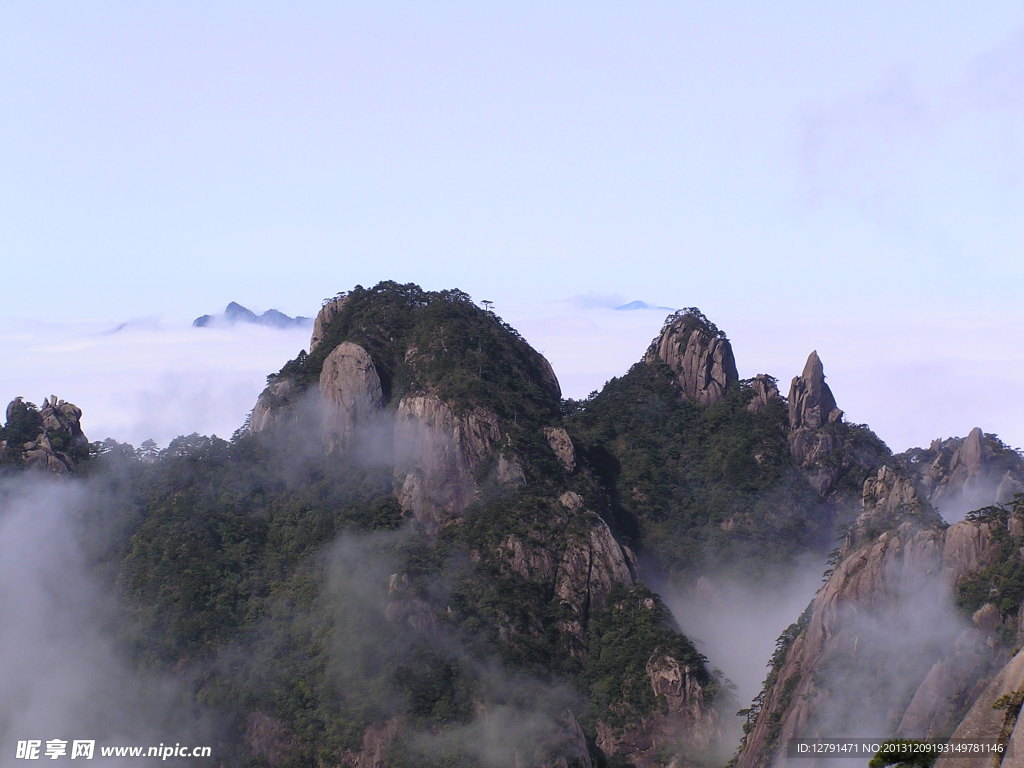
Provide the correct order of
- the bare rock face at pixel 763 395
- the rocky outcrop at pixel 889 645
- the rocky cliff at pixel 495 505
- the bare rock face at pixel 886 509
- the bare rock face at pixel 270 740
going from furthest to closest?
1. the bare rock face at pixel 763 395
2. the rocky cliff at pixel 495 505
3. the bare rock face at pixel 270 740
4. the bare rock face at pixel 886 509
5. the rocky outcrop at pixel 889 645

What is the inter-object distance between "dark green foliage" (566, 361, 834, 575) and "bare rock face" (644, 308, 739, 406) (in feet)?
3.92

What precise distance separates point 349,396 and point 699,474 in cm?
3226

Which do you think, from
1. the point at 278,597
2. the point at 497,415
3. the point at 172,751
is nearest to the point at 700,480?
the point at 497,415

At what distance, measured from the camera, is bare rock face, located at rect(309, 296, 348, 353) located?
505 ft

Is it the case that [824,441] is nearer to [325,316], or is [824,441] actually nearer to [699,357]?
[699,357]

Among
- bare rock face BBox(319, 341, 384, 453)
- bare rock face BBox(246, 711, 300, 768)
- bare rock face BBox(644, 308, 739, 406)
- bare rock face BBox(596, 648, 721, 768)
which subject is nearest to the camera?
bare rock face BBox(246, 711, 300, 768)

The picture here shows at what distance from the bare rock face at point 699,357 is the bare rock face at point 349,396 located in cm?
3325

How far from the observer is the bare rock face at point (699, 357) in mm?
159625

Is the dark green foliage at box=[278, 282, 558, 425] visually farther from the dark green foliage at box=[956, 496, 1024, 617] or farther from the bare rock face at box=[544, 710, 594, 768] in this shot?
the dark green foliage at box=[956, 496, 1024, 617]

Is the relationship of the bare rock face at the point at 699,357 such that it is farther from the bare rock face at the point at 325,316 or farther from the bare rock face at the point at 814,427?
the bare rock face at the point at 325,316

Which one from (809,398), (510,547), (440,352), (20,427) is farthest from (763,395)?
(20,427)

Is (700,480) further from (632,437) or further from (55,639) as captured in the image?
(55,639)

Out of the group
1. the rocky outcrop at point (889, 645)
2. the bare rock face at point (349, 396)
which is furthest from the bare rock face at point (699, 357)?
the rocky outcrop at point (889, 645)

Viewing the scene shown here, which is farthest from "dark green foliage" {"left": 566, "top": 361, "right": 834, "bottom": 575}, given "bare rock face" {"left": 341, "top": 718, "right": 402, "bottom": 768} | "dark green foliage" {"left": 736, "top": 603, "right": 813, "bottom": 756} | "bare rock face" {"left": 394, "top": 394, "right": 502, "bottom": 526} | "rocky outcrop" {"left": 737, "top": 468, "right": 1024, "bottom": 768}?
"bare rock face" {"left": 341, "top": 718, "right": 402, "bottom": 768}
